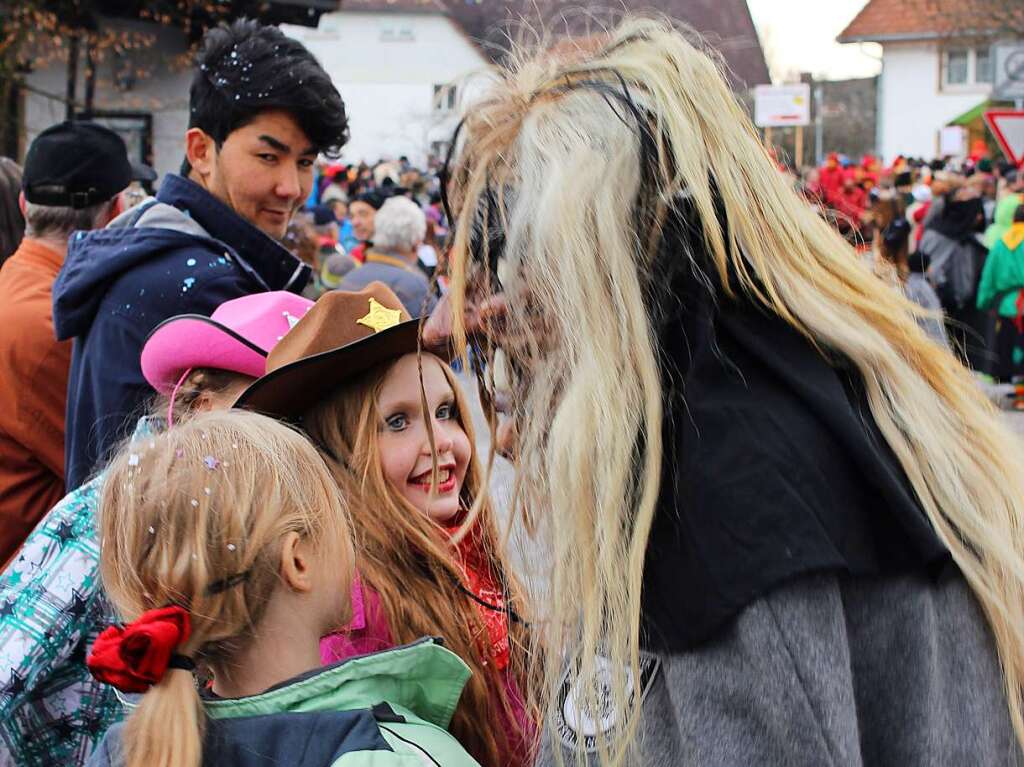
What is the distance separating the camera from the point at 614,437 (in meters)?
1.30

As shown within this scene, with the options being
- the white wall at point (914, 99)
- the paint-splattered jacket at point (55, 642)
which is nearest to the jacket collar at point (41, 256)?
the paint-splattered jacket at point (55, 642)

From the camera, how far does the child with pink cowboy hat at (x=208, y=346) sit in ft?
7.86

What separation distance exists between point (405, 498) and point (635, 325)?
97cm

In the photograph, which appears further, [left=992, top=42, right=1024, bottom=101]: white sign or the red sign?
the red sign

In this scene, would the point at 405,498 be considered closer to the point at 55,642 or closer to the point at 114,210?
the point at 55,642

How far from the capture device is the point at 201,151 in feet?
10.4

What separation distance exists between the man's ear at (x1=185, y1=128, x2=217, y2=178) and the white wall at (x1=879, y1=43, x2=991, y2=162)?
51.4 m

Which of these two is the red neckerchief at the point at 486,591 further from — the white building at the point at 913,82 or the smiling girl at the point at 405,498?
the white building at the point at 913,82

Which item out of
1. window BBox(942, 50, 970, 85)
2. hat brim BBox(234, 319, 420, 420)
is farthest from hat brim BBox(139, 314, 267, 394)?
window BBox(942, 50, 970, 85)

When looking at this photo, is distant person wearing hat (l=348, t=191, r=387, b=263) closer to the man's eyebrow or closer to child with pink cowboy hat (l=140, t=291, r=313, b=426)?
the man's eyebrow

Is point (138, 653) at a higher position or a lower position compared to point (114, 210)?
lower

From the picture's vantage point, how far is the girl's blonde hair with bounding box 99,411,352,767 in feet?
5.45

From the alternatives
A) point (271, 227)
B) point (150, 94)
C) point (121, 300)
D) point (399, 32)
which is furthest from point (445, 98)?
point (399, 32)

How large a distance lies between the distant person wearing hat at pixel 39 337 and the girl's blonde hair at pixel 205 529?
1.37m
